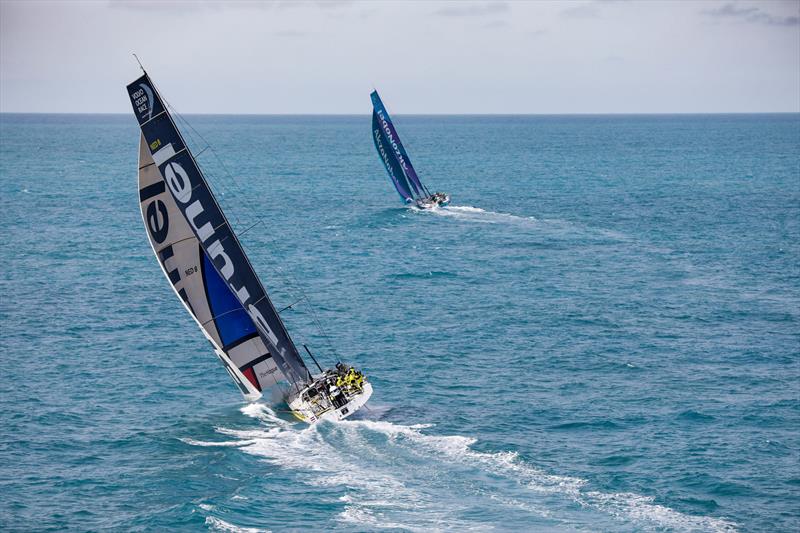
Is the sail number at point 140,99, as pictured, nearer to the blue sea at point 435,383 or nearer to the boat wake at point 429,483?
the blue sea at point 435,383

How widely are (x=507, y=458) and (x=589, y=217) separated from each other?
72.7 meters

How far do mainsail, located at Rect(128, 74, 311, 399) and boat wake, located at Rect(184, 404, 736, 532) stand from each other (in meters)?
3.24

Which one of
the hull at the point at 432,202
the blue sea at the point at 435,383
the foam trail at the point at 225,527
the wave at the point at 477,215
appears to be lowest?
the foam trail at the point at 225,527

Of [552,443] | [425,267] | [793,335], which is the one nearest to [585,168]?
[425,267]

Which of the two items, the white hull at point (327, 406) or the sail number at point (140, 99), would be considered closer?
the sail number at point (140, 99)

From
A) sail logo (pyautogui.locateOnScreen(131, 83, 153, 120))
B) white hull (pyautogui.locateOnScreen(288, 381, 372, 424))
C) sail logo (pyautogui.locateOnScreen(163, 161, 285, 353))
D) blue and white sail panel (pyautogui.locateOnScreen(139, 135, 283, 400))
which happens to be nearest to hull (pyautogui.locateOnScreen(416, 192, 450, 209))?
blue and white sail panel (pyautogui.locateOnScreen(139, 135, 283, 400))

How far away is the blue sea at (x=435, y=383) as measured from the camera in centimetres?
3681

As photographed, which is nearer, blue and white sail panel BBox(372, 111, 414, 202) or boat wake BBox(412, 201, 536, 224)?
boat wake BBox(412, 201, 536, 224)

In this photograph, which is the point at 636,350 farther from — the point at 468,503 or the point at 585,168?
the point at 585,168

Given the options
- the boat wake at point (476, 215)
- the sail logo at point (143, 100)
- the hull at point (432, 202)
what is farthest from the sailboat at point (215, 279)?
the hull at point (432, 202)

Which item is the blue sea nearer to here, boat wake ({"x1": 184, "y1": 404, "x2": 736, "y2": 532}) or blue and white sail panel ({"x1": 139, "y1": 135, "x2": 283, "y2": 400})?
boat wake ({"x1": 184, "y1": 404, "x2": 736, "y2": 532})

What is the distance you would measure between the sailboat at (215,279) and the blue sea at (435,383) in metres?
1.44

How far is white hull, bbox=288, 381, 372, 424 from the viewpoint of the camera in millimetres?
43812

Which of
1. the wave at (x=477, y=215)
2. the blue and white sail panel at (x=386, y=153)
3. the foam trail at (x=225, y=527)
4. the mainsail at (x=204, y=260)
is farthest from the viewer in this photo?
the blue and white sail panel at (x=386, y=153)
